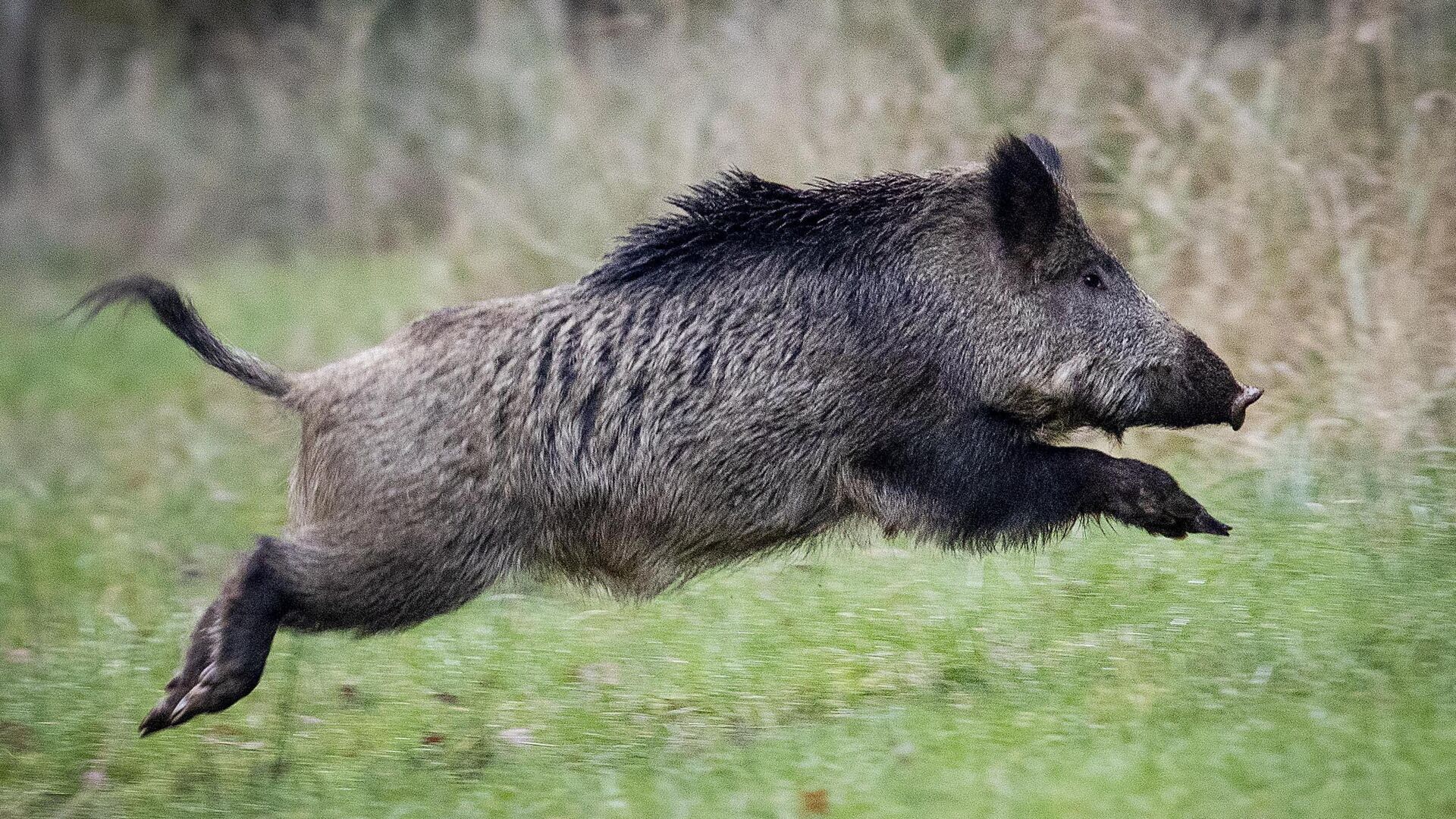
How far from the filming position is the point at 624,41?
→ 9.93 m

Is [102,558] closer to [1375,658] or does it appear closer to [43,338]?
[1375,658]

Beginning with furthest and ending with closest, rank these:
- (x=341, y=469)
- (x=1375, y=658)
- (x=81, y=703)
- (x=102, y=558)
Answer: (x=102, y=558) < (x=81, y=703) < (x=341, y=469) < (x=1375, y=658)

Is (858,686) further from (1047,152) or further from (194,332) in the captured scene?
(194,332)

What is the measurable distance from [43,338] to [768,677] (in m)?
10.8

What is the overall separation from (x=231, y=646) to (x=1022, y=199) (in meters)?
2.43

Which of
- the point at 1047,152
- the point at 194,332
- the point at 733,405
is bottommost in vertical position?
the point at 733,405

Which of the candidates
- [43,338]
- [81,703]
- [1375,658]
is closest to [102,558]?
[81,703]

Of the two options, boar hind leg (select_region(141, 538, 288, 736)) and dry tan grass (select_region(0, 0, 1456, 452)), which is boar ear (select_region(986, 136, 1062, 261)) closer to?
dry tan grass (select_region(0, 0, 1456, 452))

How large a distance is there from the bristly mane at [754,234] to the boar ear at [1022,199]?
0.24 metres

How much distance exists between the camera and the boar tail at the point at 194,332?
4.49 meters

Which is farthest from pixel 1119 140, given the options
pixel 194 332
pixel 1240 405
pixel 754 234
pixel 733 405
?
pixel 194 332

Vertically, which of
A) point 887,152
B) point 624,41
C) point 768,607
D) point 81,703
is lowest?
point 81,703

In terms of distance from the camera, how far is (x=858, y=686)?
14.7ft

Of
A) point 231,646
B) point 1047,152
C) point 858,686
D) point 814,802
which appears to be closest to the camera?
point 814,802
